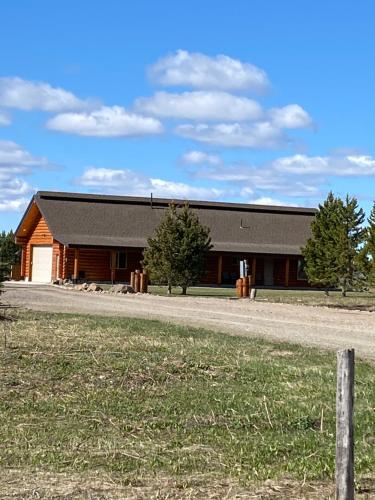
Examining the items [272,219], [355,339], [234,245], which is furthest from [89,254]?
[355,339]

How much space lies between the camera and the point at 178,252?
1610 inches

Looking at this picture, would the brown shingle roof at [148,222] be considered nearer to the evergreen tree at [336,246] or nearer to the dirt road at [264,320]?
the evergreen tree at [336,246]

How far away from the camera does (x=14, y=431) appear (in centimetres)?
867

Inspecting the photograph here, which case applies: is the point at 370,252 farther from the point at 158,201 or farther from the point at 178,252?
the point at 158,201

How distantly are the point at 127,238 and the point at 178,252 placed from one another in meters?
15.4

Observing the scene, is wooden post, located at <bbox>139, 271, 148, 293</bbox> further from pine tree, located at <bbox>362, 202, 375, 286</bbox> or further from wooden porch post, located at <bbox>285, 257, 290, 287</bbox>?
wooden porch post, located at <bbox>285, 257, 290, 287</bbox>

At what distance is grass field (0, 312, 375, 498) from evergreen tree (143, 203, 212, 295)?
25494mm

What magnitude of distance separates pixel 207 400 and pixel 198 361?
2.61 meters

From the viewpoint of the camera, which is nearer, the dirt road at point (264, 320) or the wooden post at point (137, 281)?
the dirt road at point (264, 320)

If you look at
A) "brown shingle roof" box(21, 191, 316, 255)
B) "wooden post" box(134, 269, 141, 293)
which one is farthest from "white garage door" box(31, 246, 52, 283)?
"wooden post" box(134, 269, 141, 293)

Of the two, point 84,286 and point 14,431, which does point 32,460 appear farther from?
point 84,286

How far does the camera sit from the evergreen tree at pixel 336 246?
142 feet

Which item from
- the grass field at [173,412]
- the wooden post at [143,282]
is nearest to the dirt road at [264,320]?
the grass field at [173,412]

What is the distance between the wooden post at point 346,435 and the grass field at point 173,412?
987 millimetres
